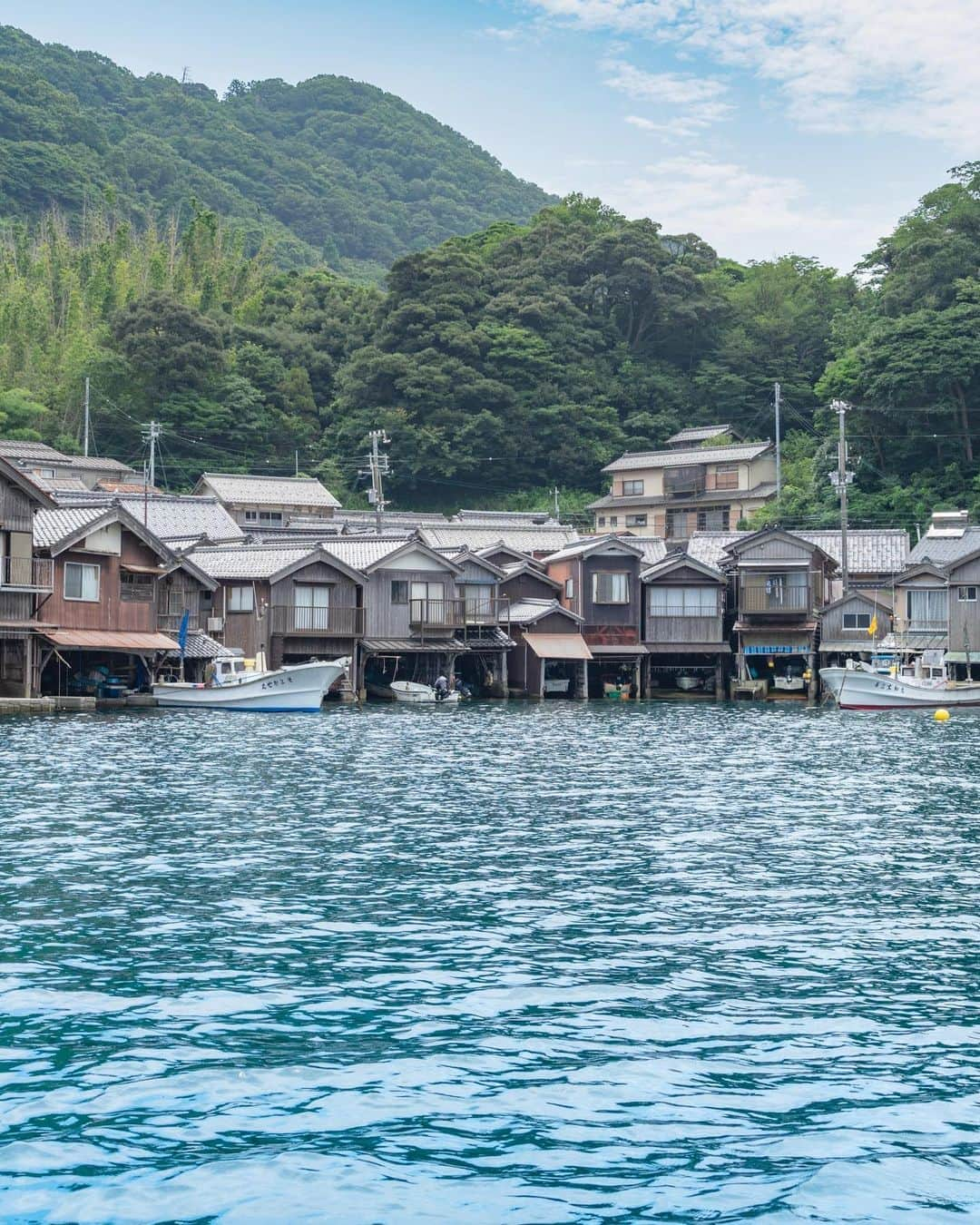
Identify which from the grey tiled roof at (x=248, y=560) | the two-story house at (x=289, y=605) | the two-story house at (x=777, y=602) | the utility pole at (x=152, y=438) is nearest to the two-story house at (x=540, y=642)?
the two-story house at (x=777, y=602)

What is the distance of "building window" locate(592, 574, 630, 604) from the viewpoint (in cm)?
7450

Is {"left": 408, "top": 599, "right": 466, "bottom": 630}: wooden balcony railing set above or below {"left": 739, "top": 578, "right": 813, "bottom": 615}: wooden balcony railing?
below

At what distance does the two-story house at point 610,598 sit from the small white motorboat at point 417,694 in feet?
34.1

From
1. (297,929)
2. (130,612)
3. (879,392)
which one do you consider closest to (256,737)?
(130,612)

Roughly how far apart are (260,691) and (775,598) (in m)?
31.6

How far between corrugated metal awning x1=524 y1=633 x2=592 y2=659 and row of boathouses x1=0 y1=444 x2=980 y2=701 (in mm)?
121

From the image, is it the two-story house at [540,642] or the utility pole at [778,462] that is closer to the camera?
the two-story house at [540,642]

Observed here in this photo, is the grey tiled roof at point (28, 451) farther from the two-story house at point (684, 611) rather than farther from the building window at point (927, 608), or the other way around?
the building window at point (927, 608)

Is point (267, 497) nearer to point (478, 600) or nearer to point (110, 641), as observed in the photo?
point (478, 600)

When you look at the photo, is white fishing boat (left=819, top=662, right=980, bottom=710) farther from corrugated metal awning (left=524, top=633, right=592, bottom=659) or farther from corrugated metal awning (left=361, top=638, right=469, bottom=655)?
corrugated metal awning (left=361, top=638, right=469, bottom=655)

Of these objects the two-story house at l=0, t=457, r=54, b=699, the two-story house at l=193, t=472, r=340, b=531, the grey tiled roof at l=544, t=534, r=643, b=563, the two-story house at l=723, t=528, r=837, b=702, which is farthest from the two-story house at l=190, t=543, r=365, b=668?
the two-story house at l=193, t=472, r=340, b=531

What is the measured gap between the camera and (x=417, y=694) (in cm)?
6662

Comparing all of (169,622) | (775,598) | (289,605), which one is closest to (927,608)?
(775,598)

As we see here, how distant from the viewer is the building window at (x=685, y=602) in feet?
244
